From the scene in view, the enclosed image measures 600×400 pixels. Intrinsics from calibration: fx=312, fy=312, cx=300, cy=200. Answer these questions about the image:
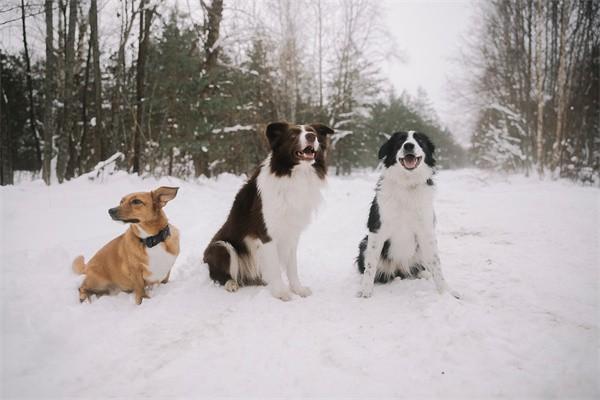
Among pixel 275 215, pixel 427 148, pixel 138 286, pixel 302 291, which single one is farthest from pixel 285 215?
pixel 427 148

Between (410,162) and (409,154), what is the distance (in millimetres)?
79

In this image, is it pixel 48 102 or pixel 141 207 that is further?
pixel 48 102

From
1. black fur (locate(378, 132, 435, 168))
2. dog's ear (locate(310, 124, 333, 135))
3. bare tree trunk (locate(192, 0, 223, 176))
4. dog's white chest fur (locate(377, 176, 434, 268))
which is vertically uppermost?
bare tree trunk (locate(192, 0, 223, 176))

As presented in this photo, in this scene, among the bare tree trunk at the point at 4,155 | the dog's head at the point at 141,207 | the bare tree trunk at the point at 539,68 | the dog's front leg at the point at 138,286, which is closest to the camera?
the dog's head at the point at 141,207

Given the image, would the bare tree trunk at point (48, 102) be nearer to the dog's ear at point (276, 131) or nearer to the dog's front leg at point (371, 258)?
the dog's ear at point (276, 131)

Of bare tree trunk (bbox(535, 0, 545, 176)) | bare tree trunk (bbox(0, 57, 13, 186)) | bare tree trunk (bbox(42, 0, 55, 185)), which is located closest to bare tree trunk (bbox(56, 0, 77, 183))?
bare tree trunk (bbox(42, 0, 55, 185))

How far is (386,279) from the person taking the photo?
3.41 m

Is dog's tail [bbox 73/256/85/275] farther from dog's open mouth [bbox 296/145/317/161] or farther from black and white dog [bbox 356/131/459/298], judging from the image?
black and white dog [bbox 356/131/459/298]

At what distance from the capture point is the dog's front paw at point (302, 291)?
3131 mm

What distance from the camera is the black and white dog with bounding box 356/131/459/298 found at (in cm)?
305

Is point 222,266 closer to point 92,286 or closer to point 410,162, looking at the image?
point 92,286

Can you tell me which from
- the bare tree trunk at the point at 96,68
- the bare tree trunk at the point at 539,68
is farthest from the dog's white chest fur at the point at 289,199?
the bare tree trunk at the point at 539,68

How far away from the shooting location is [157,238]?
293cm

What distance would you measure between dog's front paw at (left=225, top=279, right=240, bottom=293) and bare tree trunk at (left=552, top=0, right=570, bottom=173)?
13126mm
